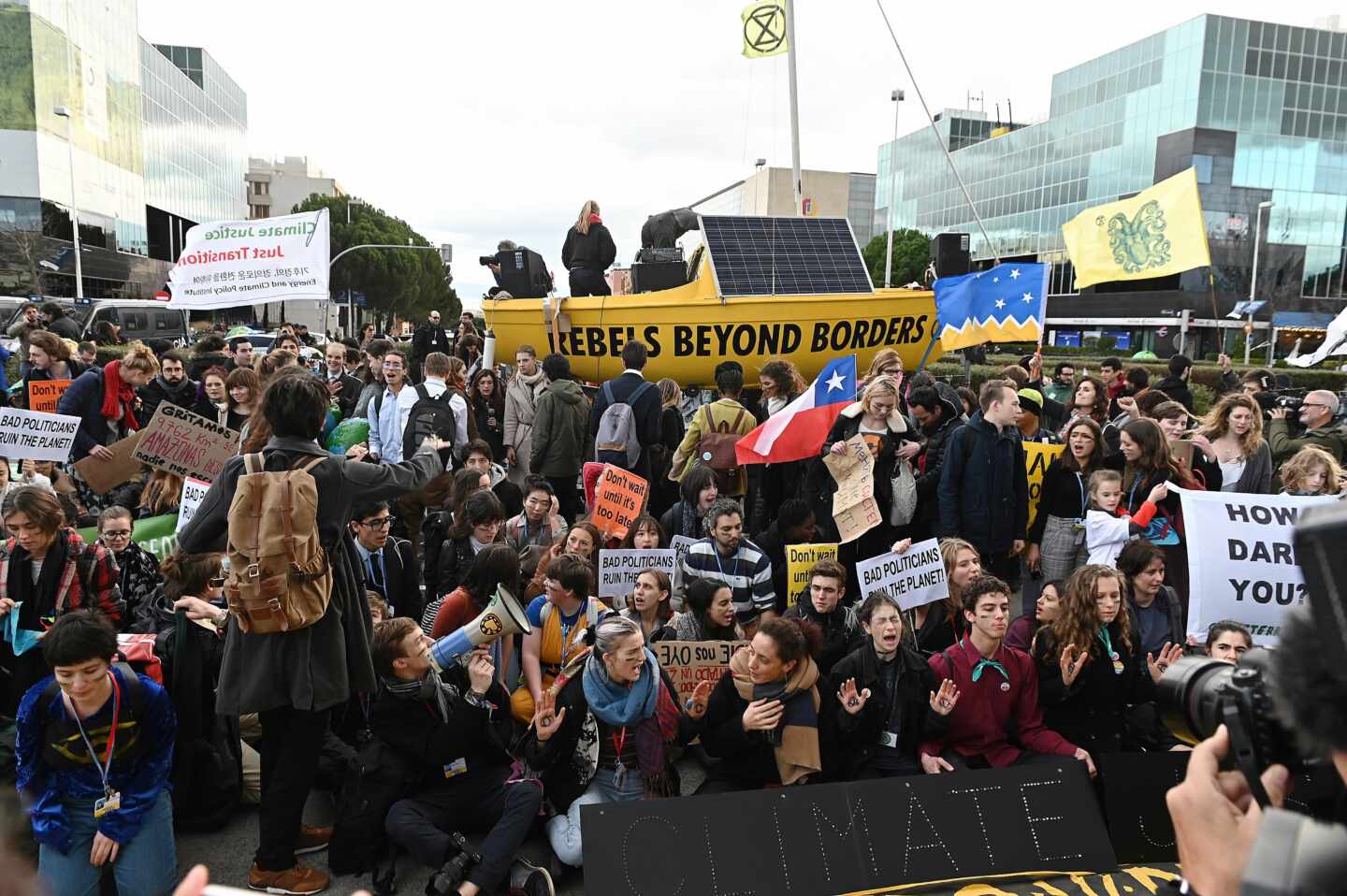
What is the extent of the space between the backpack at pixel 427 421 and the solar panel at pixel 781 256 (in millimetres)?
3597

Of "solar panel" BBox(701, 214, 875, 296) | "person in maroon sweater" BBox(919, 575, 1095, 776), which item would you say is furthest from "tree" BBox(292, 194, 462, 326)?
"person in maroon sweater" BBox(919, 575, 1095, 776)

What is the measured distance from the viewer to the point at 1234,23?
5919 cm

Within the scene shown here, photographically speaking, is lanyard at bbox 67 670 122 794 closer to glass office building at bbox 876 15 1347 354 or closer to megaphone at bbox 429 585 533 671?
megaphone at bbox 429 585 533 671

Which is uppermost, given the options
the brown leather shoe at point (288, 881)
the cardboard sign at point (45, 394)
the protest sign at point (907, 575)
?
the cardboard sign at point (45, 394)

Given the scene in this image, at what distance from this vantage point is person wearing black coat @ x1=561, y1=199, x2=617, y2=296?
10453mm

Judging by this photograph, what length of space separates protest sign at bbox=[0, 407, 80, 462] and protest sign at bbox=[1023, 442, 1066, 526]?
22.0ft

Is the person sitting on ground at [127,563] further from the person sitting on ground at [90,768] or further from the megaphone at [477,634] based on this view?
the megaphone at [477,634]

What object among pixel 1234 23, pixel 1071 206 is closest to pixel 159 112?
pixel 1071 206

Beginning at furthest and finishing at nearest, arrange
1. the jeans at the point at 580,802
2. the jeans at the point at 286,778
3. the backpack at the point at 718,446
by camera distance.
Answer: the backpack at the point at 718,446 < the jeans at the point at 580,802 < the jeans at the point at 286,778

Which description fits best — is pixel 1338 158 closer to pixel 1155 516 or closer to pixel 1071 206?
pixel 1071 206

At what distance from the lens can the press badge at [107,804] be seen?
3586mm

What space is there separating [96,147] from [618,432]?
195 ft

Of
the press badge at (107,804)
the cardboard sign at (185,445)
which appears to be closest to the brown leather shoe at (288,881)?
the press badge at (107,804)

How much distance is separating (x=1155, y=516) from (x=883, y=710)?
2.59 metres
